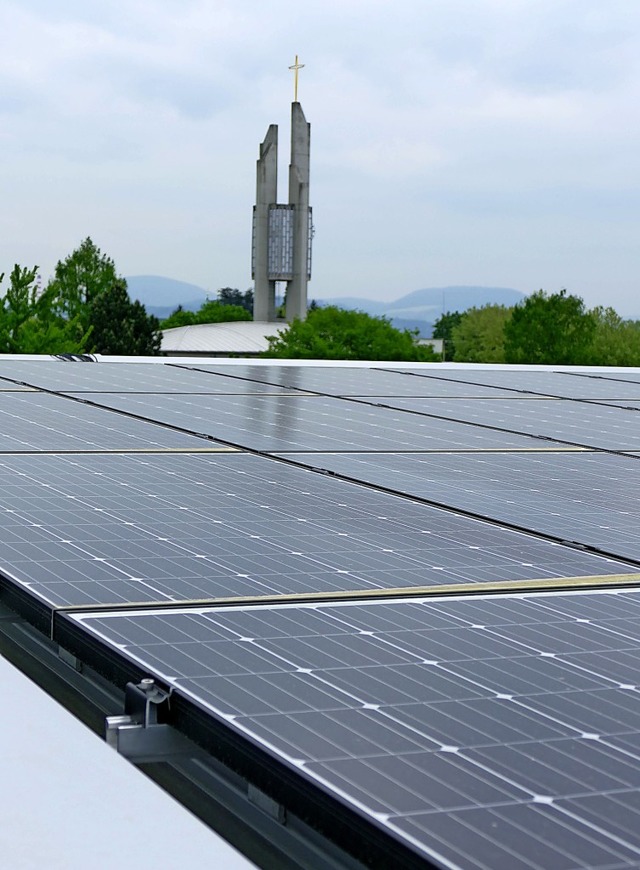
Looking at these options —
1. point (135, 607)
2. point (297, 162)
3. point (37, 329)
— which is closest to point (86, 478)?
point (135, 607)

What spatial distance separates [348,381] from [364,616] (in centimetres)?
1509

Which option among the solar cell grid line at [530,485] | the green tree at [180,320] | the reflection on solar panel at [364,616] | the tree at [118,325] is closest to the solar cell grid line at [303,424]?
the reflection on solar panel at [364,616]

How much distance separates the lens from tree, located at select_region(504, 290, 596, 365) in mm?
150000

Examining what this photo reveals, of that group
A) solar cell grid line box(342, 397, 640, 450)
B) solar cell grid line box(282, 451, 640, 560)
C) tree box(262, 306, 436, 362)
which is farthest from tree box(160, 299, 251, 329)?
Answer: solar cell grid line box(282, 451, 640, 560)

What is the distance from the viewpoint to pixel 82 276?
167625 mm

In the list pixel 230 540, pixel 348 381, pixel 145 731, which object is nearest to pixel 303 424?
pixel 230 540

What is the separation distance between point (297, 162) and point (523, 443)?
103265 mm

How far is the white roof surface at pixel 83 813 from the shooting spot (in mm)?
Answer: 3811

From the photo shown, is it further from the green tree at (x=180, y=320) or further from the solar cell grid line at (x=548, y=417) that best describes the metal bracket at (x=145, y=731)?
the green tree at (x=180, y=320)

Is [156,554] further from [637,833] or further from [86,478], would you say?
[637,833]

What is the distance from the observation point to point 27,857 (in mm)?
3807

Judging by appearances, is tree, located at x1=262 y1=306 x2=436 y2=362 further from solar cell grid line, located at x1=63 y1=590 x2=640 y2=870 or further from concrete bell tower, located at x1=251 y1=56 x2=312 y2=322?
solar cell grid line, located at x1=63 y1=590 x2=640 y2=870

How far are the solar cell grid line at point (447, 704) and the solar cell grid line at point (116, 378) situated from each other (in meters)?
11.8

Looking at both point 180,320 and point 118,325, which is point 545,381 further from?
point 180,320
